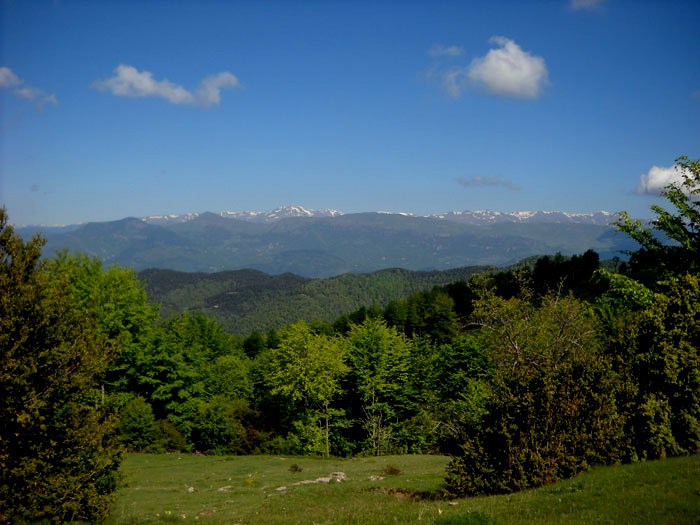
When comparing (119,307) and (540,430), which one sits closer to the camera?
(540,430)

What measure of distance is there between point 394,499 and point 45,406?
13719mm

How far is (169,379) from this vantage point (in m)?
51.9

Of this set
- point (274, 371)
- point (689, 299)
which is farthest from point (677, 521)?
point (274, 371)

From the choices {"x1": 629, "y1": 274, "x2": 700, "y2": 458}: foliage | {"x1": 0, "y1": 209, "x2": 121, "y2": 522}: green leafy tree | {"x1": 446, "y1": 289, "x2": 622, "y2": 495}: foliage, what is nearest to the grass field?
{"x1": 446, "y1": 289, "x2": 622, "y2": 495}: foliage

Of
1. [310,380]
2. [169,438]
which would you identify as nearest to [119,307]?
[169,438]

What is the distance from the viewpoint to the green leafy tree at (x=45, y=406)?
12539 millimetres

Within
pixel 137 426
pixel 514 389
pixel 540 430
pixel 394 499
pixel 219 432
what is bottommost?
pixel 219 432

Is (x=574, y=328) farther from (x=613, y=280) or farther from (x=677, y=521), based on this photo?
(x=677, y=521)

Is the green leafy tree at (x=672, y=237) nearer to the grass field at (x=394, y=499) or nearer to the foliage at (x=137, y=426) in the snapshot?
the grass field at (x=394, y=499)

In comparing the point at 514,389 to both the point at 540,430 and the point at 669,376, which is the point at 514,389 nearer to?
the point at 540,430

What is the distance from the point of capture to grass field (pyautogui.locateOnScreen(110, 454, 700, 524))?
37.3 ft

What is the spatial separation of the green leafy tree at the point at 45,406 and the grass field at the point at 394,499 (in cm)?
315

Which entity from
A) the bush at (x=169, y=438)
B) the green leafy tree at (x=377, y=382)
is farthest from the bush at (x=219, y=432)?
the green leafy tree at (x=377, y=382)

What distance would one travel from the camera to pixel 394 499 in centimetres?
1812
